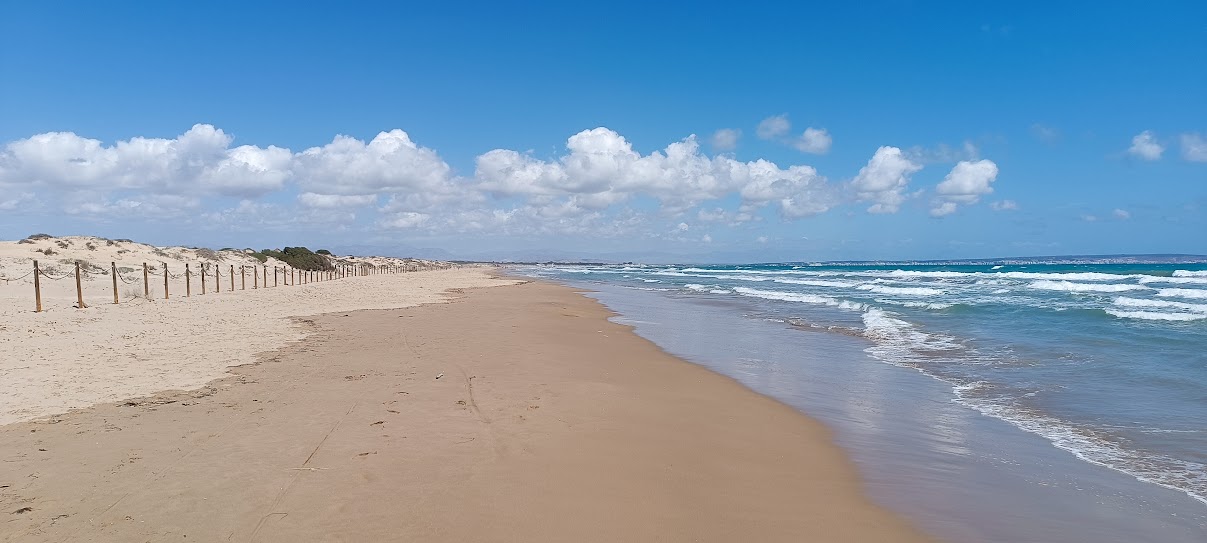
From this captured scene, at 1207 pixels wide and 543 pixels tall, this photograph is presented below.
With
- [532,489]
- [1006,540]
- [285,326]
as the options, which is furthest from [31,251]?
[1006,540]

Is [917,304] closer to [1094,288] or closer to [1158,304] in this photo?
[1158,304]

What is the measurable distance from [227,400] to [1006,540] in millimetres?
7128

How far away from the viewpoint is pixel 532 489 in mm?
4629

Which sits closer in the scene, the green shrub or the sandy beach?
the sandy beach

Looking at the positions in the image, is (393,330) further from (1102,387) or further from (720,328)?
(1102,387)

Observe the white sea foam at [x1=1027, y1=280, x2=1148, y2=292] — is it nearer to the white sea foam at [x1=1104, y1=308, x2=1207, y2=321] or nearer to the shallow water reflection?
the white sea foam at [x1=1104, y1=308, x2=1207, y2=321]

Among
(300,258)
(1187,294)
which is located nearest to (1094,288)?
(1187,294)

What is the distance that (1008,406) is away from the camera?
788 cm

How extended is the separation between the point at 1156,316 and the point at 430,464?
19.3 m

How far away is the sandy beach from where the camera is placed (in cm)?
398

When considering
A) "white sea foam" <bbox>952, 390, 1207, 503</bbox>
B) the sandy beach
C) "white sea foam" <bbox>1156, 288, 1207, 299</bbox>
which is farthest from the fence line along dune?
"white sea foam" <bbox>1156, 288, 1207, 299</bbox>

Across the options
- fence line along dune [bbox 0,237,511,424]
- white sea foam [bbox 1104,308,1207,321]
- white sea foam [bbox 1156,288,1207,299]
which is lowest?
white sea foam [bbox 1104,308,1207,321]

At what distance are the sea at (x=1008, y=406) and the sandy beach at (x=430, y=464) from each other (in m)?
0.59

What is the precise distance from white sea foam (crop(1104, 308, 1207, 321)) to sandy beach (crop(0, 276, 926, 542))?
14.0 metres
